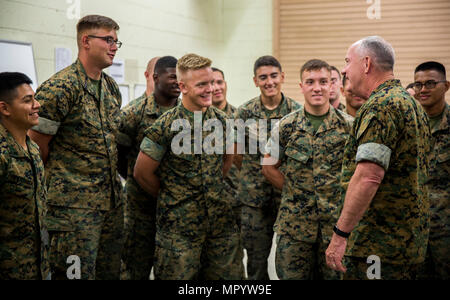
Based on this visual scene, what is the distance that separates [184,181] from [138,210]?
2.19ft

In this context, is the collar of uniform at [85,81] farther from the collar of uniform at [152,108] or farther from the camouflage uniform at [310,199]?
the camouflage uniform at [310,199]

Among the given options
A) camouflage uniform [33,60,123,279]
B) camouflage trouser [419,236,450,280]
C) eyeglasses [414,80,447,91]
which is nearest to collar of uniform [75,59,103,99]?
camouflage uniform [33,60,123,279]

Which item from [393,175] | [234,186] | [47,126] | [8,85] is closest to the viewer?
[393,175]

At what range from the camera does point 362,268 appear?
2176 mm

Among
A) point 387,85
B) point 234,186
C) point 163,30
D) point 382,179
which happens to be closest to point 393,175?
point 382,179

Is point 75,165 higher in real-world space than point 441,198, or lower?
higher

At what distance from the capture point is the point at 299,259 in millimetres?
2900

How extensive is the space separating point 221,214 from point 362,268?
3.18 ft

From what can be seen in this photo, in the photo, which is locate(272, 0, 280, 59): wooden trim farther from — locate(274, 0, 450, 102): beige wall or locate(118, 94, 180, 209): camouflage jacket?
locate(118, 94, 180, 209): camouflage jacket

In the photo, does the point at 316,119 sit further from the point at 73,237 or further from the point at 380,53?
the point at 73,237

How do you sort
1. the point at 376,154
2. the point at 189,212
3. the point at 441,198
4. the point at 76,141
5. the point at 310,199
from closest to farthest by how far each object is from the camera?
the point at 376,154 → the point at 76,141 → the point at 189,212 → the point at 310,199 → the point at 441,198
